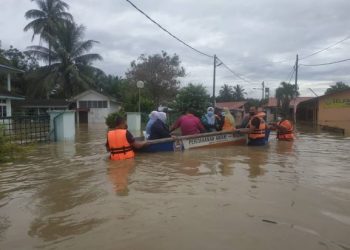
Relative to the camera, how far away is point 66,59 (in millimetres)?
46000

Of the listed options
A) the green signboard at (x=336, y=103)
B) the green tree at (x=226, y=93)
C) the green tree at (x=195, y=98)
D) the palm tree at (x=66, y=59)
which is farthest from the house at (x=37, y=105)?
the green tree at (x=226, y=93)

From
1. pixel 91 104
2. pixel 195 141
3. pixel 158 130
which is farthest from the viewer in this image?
pixel 91 104

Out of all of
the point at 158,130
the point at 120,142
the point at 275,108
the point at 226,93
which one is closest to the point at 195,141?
the point at 158,130

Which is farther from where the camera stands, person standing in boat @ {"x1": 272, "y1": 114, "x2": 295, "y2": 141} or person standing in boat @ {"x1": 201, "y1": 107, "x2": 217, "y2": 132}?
person standing in boat @ {"x1": 272, "y1": 114, "x2": 295, "y2": 141}

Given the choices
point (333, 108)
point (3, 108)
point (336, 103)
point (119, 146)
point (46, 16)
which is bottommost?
point (119, 146)

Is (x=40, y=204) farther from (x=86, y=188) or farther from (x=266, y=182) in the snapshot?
(x=266, y=182)

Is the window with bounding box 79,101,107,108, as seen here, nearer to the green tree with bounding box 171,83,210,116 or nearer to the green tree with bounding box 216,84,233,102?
the green tree with bounding box 171,83,210,116

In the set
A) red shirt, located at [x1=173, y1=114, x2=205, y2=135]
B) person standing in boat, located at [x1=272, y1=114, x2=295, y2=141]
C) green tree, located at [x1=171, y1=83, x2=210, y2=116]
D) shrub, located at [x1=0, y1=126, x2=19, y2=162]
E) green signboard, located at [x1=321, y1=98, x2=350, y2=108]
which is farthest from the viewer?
green signboard, located at [x1=321, y1=98, x2=350, y2=108]

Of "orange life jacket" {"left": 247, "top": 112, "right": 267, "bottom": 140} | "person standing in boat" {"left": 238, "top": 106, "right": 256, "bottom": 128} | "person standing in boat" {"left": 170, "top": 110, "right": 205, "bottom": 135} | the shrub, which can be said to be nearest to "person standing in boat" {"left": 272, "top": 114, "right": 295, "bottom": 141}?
"person standing in boat" {"left": 238, "top": 106, "right": 256, "bottom": 128}

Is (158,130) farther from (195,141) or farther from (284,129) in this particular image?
(284,129)

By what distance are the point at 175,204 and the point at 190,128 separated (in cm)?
741

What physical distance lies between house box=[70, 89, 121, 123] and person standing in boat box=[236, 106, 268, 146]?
3681 cm

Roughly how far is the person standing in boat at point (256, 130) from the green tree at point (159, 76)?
112ft

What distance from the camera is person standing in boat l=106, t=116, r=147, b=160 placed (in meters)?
9.73
